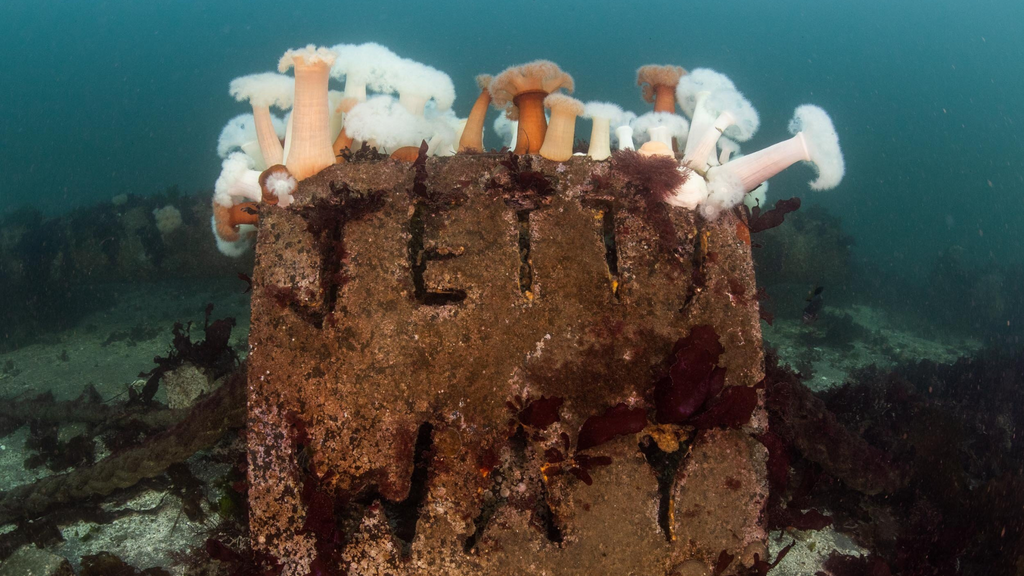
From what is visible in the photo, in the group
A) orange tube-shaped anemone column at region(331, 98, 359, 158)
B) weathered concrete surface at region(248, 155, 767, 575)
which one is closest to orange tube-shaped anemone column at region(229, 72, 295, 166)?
orange tube-shaped anemone column at region(331, 98, 359, 158)

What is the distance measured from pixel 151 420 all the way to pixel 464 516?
364 centimetres

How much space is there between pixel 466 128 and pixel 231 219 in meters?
1.79

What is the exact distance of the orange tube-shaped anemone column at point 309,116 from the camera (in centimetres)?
295

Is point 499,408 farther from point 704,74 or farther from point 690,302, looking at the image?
point 704,74

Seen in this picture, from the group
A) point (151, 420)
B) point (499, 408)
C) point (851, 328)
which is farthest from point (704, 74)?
point (851, 328)

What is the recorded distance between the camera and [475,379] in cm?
256

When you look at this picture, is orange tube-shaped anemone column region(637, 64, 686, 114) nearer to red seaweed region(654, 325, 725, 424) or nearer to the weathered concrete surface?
the weathered concrete surface

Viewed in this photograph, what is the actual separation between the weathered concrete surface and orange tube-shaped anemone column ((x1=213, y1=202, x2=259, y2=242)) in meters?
0.56

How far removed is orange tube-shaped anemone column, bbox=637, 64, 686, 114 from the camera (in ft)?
12.7

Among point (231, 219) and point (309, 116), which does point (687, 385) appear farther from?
point (231, 219)

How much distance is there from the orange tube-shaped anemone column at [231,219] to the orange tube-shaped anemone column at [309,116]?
502mm

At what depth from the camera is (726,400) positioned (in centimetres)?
250

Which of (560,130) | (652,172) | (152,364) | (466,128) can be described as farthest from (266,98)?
(152,364)

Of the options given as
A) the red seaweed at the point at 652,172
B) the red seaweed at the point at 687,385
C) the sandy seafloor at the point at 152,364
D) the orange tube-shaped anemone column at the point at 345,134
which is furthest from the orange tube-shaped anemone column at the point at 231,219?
the red seaweed at the point at 687,385
